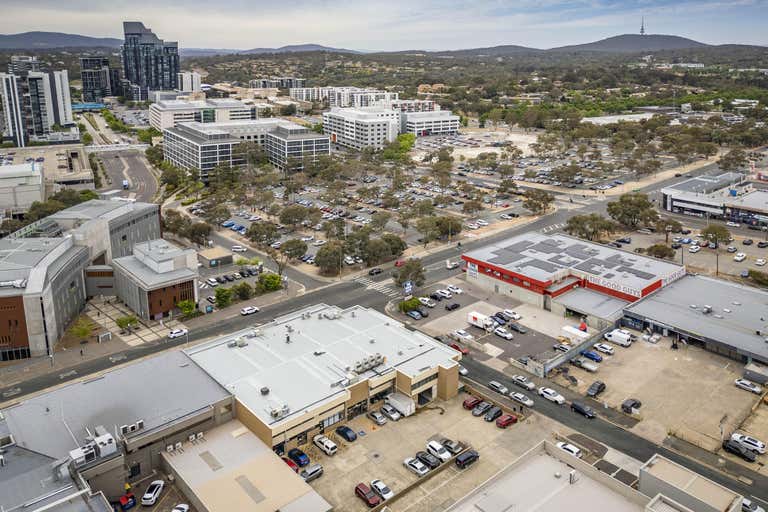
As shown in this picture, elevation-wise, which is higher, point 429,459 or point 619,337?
point 619,337

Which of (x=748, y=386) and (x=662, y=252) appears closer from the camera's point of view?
(x=748, y=386)

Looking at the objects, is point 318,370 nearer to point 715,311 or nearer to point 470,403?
point 470,403

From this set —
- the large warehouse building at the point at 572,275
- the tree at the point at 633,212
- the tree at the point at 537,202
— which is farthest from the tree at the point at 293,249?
the tree at the point at 633,212

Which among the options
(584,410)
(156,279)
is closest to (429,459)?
(584,410)

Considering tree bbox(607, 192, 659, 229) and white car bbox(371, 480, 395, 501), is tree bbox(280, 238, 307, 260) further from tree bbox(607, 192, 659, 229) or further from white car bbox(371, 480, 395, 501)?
tree bbox(607, 192, 659, 229)

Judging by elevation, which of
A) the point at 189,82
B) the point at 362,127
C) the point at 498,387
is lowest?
the point at 498,387

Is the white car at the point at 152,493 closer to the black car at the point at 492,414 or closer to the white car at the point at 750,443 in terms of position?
the black car at the point at 492,414

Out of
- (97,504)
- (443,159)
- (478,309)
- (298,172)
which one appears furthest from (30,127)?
(97,504)

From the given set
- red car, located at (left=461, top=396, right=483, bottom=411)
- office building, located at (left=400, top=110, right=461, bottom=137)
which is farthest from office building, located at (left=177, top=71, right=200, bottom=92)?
red car, located at (left=461, top=396, right=483, bottom=411)
